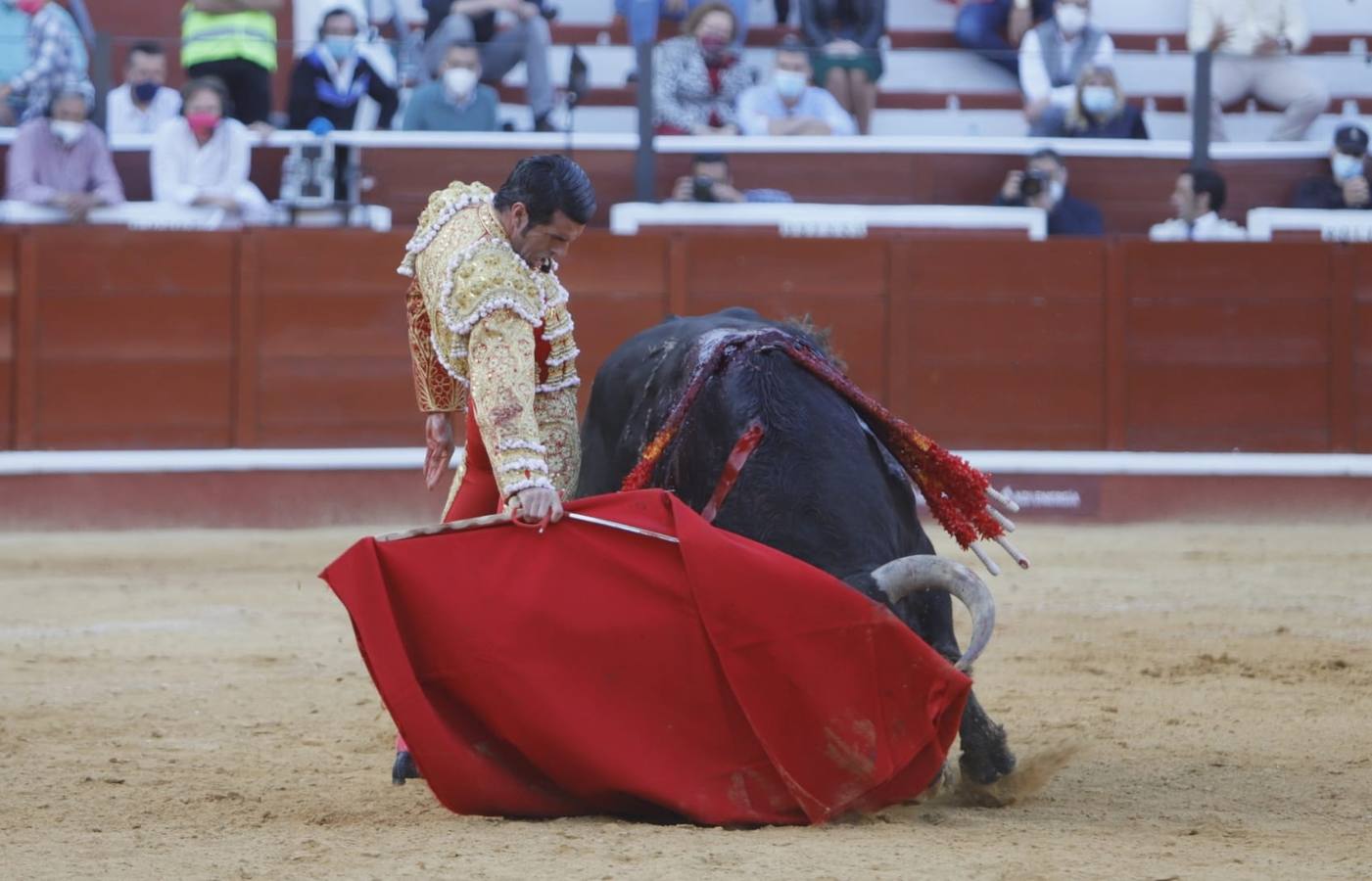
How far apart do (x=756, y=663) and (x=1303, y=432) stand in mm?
5499

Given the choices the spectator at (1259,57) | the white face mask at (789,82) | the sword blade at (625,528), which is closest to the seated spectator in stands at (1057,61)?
the spectator at (1259,57)

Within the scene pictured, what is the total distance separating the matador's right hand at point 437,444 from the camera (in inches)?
134

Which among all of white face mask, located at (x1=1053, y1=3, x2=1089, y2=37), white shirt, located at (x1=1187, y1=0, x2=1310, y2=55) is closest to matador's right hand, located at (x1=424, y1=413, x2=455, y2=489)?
white face mask, located at (x1=1053, y1=3, x2=1089, y2=37)

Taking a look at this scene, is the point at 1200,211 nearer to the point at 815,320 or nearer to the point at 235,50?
the point at 815,320

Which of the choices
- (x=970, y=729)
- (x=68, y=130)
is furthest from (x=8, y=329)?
(x=970, y=729)

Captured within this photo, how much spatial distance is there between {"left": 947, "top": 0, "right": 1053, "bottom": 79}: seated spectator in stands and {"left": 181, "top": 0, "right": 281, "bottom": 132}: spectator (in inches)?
122

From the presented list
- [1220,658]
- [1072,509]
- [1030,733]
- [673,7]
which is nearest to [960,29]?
[673,7]

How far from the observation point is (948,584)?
9.61 feet

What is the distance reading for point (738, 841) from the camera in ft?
9.00

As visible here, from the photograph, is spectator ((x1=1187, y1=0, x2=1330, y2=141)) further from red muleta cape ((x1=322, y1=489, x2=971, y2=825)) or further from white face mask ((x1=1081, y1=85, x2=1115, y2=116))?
red muleta cape ((x1=322, y1=489, x2=971, y2=825))

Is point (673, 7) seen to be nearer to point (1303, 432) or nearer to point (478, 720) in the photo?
point (1303, 432)

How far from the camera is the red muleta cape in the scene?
114 inches

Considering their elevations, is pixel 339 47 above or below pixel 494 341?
above

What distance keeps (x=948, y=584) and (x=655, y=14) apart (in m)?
6.19
